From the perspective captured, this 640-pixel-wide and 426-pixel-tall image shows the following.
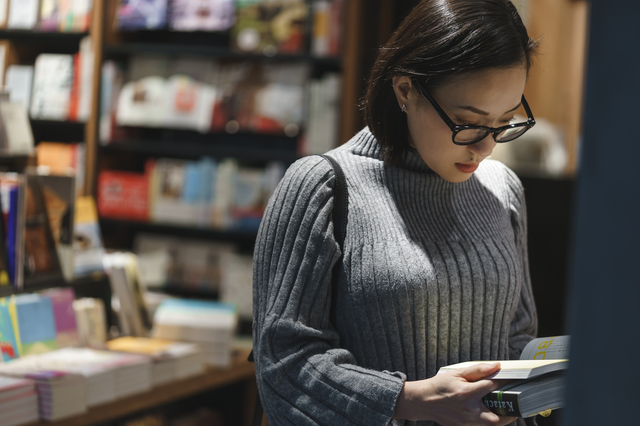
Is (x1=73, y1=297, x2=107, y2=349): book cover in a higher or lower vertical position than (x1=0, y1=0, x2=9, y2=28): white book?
lower

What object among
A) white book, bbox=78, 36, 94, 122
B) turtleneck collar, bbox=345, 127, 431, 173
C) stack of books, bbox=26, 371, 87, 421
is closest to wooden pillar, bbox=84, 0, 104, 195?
white book, bbox=78, 36, 94, 122

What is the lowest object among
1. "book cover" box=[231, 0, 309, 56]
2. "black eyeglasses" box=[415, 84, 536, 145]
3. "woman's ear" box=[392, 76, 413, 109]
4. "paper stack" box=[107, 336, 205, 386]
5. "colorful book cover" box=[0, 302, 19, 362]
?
"paper stack" box=[107, 336, 205, 386]

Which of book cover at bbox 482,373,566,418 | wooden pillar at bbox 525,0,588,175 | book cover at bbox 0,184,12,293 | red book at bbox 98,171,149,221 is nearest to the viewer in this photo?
book cover at bbox 482,373,566,418

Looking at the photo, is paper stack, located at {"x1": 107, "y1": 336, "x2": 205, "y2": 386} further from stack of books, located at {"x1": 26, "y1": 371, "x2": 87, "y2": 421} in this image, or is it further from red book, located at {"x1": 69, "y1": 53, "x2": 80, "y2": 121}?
red book, located at {"x1": 69, "y1": 53, "x2": 80, "y2": 121}

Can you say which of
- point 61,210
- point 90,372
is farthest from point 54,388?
point 61,210

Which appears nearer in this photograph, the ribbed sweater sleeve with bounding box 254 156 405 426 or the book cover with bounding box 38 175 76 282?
the ribbed sweater sleeve with bounding box 254 156 405 426

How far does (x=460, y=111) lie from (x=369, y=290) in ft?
1.10

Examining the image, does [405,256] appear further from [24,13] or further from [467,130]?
[24,13]

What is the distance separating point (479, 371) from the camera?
105 centimetres

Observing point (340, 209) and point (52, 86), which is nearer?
point (340, 209)

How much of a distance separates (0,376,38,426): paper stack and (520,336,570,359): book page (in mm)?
1619

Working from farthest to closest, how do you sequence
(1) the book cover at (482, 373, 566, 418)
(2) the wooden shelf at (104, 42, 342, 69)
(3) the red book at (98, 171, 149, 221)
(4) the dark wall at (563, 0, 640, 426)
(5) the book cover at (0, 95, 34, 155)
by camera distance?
(3) the red book at (98, 171, 149, 221) < (2) the wooden shelf at (104, 42, 342, 69) < (5) the book cover at (0, 95, 34, 155) < (1) the book cover at (482, 373, 566, 418) < (4) the dark wall at (563, 0, 640, 426)

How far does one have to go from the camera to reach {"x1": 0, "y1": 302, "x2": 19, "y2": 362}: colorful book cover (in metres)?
2.36

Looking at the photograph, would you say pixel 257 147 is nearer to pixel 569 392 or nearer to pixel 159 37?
pixel 159 37
